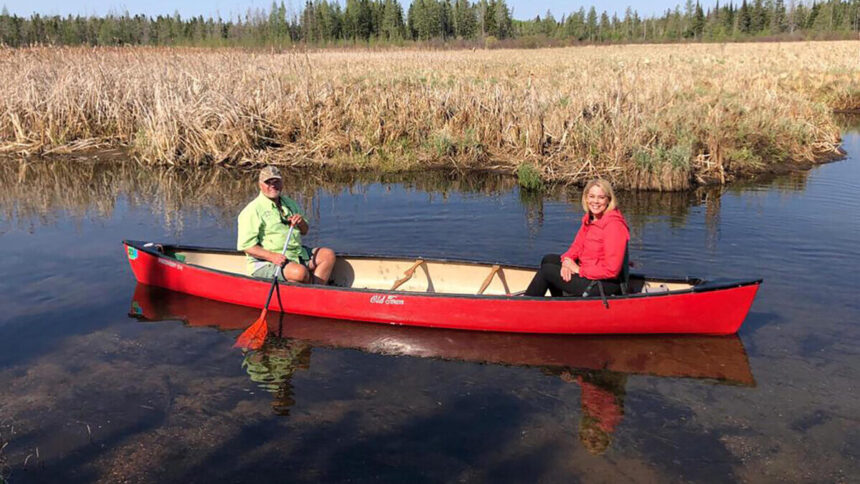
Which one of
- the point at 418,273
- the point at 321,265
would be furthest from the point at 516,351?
the point at 321,265

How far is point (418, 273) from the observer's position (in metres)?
8.43

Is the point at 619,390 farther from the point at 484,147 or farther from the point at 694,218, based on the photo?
the point at 484,147

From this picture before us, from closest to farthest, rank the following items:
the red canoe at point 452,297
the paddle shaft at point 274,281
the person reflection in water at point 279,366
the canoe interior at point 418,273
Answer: the person reflection in water at point 279,366 < the red canoe at point 452,297 < the paddle shaft at point 274,281 < the canoe interior at point 418,273

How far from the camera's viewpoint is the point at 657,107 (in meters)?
15.1

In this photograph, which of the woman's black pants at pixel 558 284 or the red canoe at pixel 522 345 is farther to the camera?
the woman's black pants at pixel 558 284

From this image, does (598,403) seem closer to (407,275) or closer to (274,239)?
(407,275)

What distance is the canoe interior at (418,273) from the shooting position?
803 cm

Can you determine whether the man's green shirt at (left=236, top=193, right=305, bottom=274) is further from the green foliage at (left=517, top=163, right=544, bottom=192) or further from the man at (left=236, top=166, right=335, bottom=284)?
the green foliage at (left=517, top=163, right=544, bottom=192)

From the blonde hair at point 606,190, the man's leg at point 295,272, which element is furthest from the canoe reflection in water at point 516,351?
the blonde hair at point 606,190

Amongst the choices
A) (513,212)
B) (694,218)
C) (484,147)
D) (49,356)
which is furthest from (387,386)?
(484,147)

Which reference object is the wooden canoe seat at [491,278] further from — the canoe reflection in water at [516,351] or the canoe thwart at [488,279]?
the canoe reflection in water at [516,351]

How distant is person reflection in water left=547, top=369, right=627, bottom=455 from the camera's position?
535cm

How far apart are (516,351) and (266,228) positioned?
289cm

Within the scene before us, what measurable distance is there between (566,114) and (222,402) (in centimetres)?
1047
